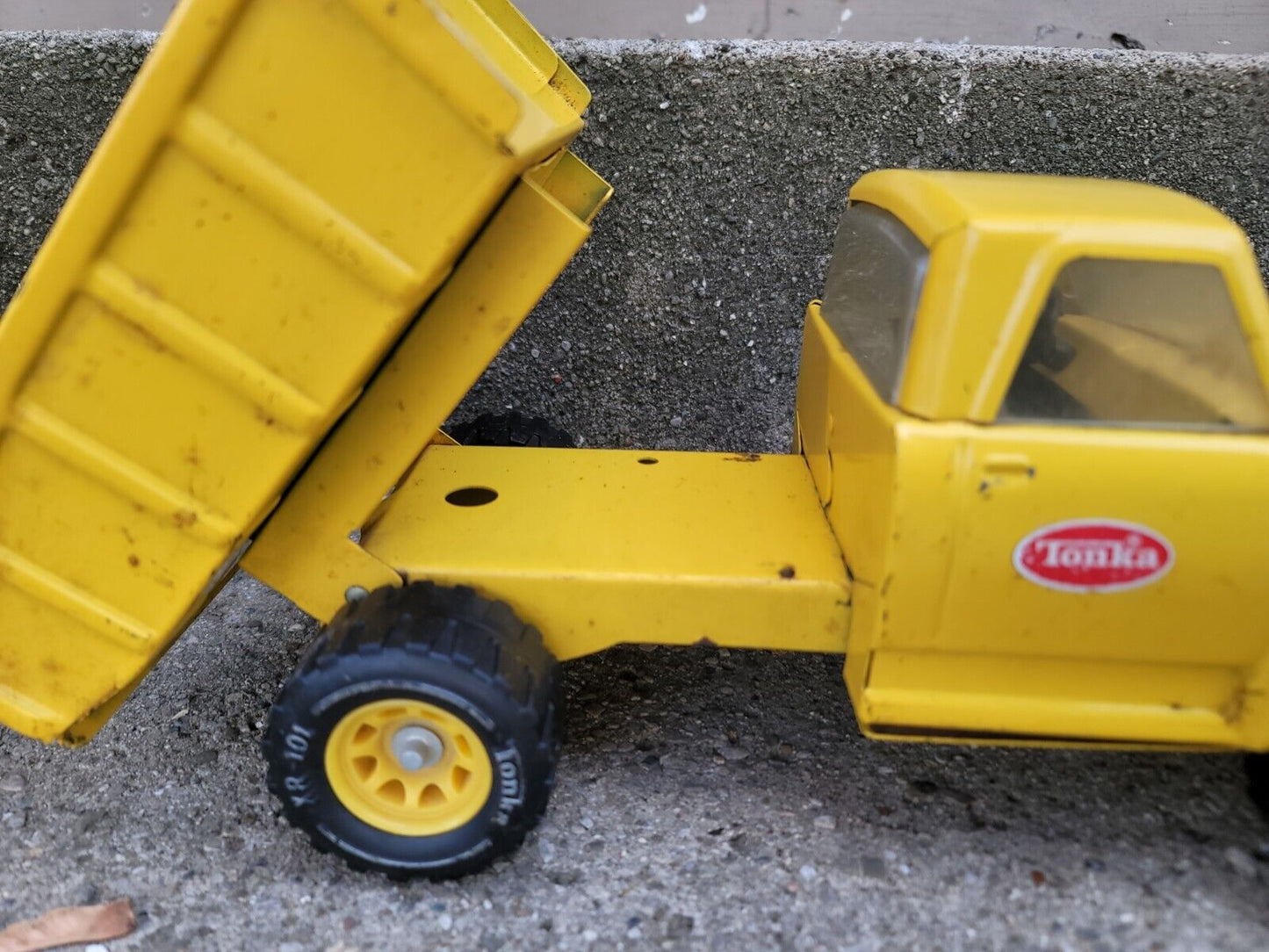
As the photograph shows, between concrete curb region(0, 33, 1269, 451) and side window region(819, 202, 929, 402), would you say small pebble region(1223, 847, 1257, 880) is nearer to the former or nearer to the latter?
side window region(819, 202, 929, 402)

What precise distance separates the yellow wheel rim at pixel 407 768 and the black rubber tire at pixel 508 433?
152 cm

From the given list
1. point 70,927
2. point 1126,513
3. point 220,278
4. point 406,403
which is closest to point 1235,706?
point 1126,513

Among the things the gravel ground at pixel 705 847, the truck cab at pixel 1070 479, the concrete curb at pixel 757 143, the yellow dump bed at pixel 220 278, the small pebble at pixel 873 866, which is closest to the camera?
the yellow dump bed at pixel 220 278

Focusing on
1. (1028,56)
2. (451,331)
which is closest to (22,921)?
(451,331)

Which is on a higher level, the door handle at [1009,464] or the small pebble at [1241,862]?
the door handle at [1009,464]

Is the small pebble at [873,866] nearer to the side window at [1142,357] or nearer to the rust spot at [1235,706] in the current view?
the rust spot at [1235,706]

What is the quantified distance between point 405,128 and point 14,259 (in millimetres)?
3302

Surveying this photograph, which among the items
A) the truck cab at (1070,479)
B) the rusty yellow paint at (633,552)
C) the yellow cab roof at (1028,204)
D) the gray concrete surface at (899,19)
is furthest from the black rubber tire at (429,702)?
the gray concrete surface at (899,19)

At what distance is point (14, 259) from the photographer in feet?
13.4

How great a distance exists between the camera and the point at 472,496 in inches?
110

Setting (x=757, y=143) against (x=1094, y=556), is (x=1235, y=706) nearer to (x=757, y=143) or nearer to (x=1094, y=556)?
(x=1094, y=556)

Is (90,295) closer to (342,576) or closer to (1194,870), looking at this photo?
(342,576)

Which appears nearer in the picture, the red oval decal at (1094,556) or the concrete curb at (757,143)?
the red oval decal at (1094,556)

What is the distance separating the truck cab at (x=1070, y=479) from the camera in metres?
1.96
